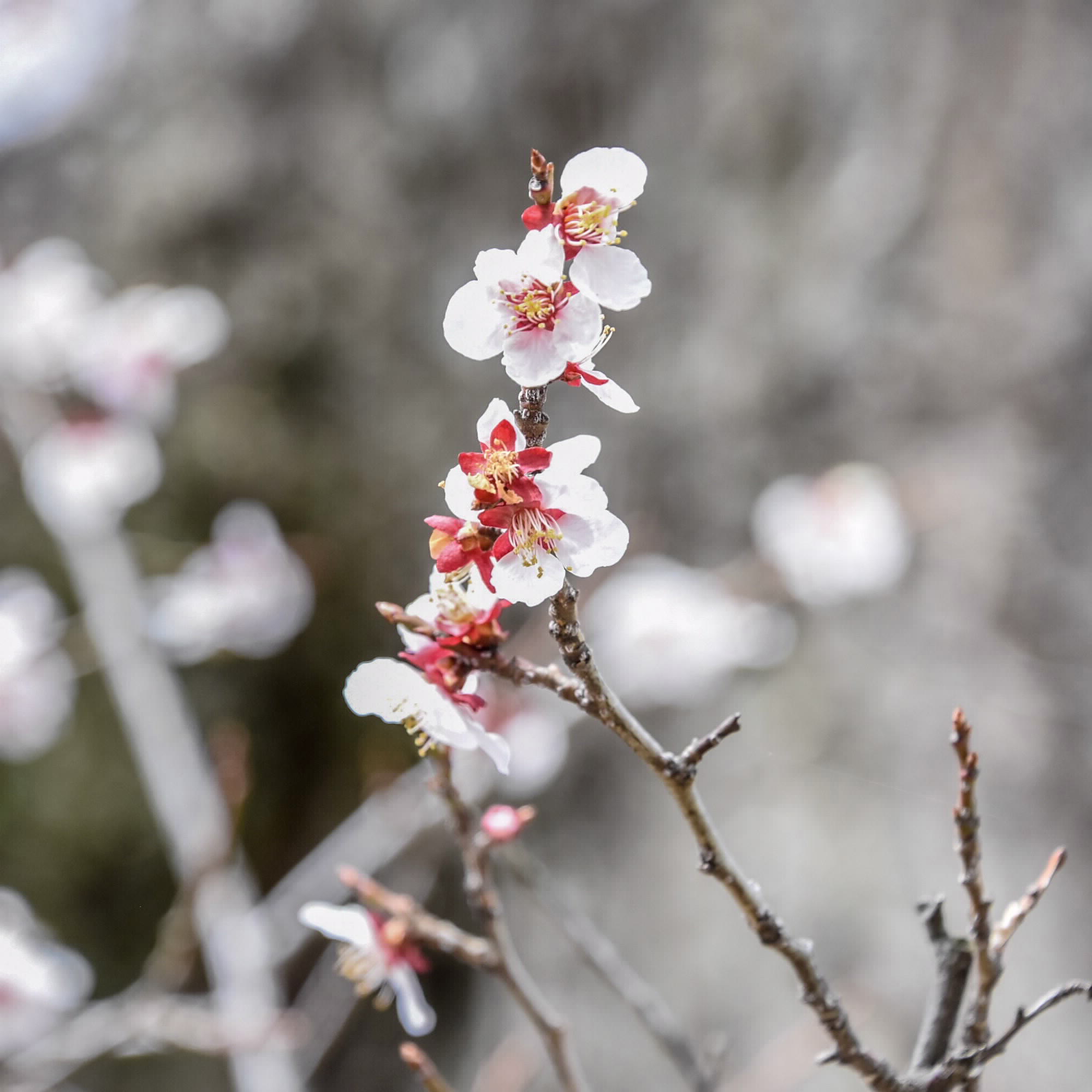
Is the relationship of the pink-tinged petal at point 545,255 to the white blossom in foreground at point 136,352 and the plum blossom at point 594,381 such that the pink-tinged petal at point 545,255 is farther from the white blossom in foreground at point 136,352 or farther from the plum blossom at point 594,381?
the white blossom in foreground at point 136,352

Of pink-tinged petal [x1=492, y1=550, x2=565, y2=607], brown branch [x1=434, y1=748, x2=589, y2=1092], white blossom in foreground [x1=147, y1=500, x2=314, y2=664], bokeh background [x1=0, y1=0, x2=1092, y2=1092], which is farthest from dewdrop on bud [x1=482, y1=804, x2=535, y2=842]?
white blossom in foreground [x1=147, y1=500, x2=314, y2=664]

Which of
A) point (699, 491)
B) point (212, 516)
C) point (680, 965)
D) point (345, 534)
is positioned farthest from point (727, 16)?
point (680, 965)

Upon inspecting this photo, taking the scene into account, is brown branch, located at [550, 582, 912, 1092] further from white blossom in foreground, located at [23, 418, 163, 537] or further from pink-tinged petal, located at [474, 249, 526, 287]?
white blossom in foreground, located at [23, 418, 163, 537]

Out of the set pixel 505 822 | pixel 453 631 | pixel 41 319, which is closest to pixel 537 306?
pixel 453 631

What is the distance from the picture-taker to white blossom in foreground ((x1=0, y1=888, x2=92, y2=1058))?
3.26 feet

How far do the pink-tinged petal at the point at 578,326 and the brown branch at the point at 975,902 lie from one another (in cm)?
18

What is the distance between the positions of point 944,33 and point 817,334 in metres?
0.50

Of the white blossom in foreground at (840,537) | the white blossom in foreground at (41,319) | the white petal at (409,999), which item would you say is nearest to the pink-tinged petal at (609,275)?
the white petal at (409,999)

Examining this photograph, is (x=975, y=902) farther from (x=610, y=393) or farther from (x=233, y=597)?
(x=233, y=597)

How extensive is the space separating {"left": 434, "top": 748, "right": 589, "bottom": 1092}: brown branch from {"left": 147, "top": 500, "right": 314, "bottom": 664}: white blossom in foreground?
3.80 ft

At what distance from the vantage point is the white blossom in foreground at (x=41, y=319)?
1.40 m

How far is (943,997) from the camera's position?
1.03 ft

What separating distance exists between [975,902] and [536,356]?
0.81ft

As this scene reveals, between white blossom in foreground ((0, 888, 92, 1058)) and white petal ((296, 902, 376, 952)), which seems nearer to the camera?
white petal ((296, 902, 376, 952))
